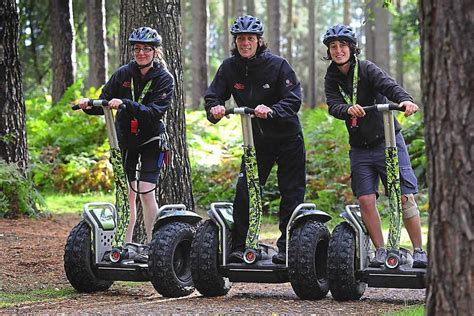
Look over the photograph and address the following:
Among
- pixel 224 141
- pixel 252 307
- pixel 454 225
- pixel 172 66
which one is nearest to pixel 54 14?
pixel 224 141

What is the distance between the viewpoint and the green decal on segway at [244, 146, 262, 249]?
7508 millimetres

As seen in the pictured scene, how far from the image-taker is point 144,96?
311 inches

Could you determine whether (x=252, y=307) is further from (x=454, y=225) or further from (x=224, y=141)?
(x=224, y=141)

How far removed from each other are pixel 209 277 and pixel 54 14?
568 inches

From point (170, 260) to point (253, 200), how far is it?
2.85 ft

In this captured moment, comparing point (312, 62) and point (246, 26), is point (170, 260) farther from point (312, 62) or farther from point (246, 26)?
point (312, 62)

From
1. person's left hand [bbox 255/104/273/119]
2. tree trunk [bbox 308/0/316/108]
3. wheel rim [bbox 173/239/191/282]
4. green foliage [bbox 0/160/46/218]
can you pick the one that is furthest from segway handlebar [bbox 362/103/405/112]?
tree trunk [bbox 308/0/316/108]

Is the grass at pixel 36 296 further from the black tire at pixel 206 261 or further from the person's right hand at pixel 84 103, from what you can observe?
the person's right hand at pixel 84 103

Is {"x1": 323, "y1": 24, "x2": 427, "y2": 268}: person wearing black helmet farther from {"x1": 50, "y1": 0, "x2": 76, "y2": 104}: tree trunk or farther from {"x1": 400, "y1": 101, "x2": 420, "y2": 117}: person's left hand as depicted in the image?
{"x1": 50, "y1": 0, "x2": 76, "y2": 104}: tree trunk

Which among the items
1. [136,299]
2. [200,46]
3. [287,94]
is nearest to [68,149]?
[200,46]

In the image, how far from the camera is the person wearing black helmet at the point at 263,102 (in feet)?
24.8

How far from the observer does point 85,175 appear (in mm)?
16859

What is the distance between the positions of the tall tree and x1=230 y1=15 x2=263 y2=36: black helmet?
3247mm

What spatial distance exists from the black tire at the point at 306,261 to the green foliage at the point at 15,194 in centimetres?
617
